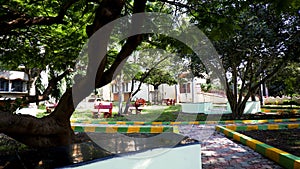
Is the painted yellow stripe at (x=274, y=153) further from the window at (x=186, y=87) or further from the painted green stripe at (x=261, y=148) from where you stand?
the window at (x=186, y=87)

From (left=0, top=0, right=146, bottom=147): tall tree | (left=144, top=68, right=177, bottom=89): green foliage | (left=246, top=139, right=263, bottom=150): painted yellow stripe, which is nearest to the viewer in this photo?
(left=0, top=0, right=146, bottom=147): tall tree

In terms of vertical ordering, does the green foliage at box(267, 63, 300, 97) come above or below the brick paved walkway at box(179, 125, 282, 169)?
above

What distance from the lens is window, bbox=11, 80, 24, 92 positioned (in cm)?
2581

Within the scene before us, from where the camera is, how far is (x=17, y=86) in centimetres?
2605

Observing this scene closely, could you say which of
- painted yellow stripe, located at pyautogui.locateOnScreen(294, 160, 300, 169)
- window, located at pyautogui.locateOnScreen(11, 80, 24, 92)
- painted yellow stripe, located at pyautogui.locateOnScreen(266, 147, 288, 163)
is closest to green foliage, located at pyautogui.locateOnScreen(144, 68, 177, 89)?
painted yellow stripe, located at pyautogui.locateOnScreen(266, 147, 288, 163)

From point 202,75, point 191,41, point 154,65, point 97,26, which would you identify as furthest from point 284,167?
point 202,75

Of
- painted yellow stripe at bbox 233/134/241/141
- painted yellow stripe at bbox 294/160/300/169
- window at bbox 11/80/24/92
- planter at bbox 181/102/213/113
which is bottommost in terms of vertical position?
painted yellow stripe at bbox 233/134/241/141

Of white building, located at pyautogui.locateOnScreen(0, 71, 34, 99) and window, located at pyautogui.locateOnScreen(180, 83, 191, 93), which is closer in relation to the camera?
window, located at pyautogui.locateOnScreen(180, 83, 191, 93)

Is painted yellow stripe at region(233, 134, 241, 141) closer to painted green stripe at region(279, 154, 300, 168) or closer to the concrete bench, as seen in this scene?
painted green stripe at region(279, 154, 300, 168)

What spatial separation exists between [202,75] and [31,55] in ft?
28.8

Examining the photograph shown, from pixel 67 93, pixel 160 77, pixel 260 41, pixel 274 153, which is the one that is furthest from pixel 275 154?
pixel 160 77

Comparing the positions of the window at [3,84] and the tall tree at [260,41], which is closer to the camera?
the tall tree at [260,41]

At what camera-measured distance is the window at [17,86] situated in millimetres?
25812

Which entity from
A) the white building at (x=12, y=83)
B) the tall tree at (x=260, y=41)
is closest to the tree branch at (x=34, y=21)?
the tall tree at (x=260, y=41)
